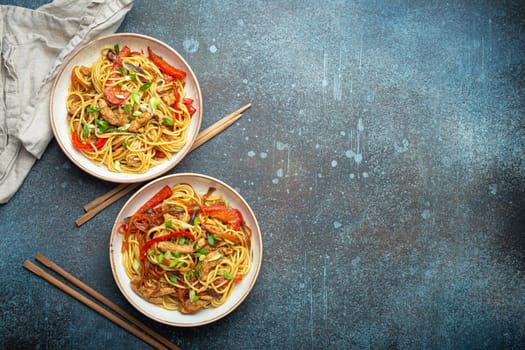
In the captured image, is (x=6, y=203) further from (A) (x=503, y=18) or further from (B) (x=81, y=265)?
(A) (x=503, y=18)

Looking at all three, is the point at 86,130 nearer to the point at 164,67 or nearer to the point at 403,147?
the point at 164,67

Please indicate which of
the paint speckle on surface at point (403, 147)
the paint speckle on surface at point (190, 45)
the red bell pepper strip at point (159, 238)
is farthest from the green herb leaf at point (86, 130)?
the paint speckle on surface at point (403, 147)

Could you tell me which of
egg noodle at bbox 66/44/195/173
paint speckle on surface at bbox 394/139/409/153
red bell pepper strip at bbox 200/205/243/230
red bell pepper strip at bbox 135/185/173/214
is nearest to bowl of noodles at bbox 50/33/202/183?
egg noodle at bbox 66/44/195/173

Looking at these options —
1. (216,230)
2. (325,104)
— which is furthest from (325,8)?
(216,230)

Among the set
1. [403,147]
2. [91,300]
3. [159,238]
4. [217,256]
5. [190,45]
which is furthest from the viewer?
[403,147]

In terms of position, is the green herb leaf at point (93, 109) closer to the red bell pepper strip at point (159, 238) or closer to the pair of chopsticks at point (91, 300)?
the red bell pepper strip at point (159, 238)

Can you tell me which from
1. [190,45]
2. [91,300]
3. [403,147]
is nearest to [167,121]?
[190,45]
